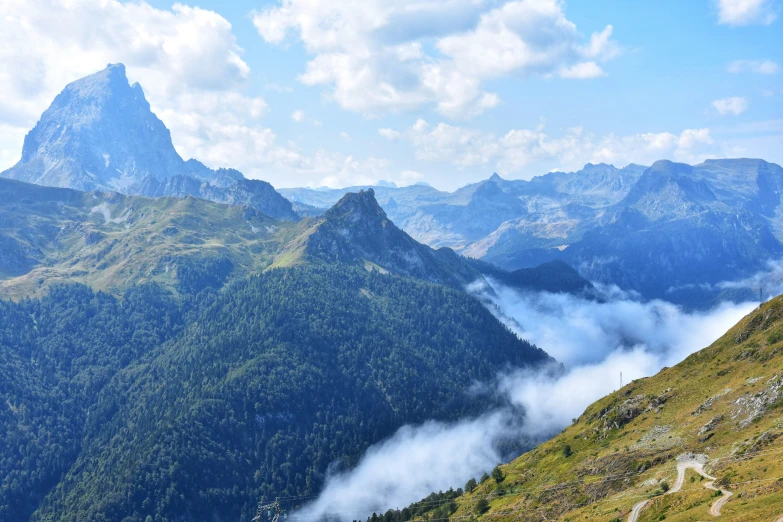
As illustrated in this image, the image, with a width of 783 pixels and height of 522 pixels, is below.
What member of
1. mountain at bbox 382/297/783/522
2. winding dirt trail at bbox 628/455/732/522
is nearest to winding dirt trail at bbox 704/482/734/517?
winding dirt trail at bbox 628/455/732/522

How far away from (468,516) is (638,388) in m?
65.1

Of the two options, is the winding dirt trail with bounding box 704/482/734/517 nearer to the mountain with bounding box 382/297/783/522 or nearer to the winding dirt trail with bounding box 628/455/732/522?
the winding dirt trail with bounding box 628/455/732/522

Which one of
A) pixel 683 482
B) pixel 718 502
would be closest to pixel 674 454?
pixel 683 482

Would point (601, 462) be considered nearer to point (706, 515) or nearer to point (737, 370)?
point (737, 370)

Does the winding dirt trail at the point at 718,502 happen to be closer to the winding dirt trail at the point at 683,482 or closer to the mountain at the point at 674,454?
the winding dirt trail at the point at 683,482

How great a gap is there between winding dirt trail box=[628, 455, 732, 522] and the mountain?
0.22 metres

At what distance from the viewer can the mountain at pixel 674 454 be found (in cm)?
8712

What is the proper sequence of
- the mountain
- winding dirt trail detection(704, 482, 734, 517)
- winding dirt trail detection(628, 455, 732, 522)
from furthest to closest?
the mountain, winding dirt trail detection(628, 455, 732, 522), winding dirt trail detection(704, 482, 734, 517)

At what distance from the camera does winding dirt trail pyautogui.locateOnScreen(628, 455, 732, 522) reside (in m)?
79.9

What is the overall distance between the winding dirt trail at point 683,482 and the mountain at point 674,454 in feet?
0.72

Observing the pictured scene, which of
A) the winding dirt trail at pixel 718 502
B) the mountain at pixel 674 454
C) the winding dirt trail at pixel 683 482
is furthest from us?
the mountain at pixel 674 454

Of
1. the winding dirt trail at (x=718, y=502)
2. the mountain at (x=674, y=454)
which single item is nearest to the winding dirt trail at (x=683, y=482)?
the winding dirt trail at (x=718, y=502)

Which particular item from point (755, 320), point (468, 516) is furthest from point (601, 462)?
point (755, 320)

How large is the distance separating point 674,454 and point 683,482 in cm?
1819
